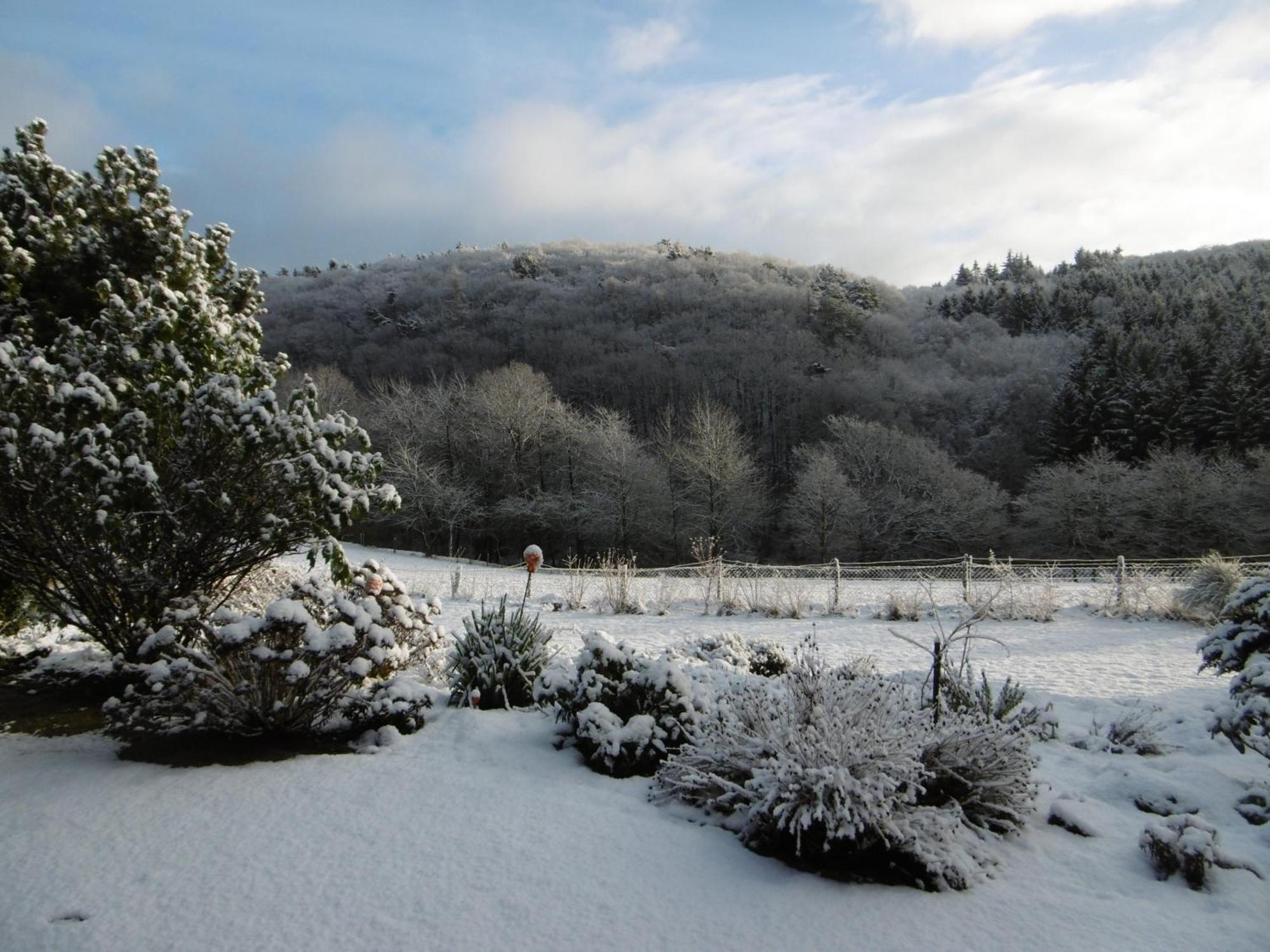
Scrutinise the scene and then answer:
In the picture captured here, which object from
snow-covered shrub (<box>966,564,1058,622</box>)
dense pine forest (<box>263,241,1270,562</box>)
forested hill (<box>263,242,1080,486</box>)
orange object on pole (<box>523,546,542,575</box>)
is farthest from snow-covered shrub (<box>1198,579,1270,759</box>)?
forested hill (<box>263,242,1080,486</box>)

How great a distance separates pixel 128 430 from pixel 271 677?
1.86 metres

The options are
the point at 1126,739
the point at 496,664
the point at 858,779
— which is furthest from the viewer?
the point at 496,664

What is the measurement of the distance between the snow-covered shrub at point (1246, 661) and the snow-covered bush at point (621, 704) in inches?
118

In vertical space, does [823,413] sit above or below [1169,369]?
below

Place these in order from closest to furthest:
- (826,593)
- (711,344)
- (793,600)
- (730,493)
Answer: (793,600)
(826,593)
(730,493)
(711,344)

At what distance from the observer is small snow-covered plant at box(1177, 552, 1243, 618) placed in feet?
35.0

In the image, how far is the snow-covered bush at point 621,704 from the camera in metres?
4.09

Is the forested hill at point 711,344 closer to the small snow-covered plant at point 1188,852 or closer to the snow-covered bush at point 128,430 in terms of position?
the small snow-covered plant at point 1188,852

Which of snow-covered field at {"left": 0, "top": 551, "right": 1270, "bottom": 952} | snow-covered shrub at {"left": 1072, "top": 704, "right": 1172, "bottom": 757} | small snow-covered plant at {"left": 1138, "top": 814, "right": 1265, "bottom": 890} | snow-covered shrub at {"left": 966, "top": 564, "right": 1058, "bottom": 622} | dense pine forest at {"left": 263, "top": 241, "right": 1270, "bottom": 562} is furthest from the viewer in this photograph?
dense pine forest at {"left": 263, "top": 241, "right": 1270, "bottom": 562}

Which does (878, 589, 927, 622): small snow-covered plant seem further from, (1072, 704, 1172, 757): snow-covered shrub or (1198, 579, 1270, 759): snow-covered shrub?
(1198, 579, 1270, 759): snow-covered shrub

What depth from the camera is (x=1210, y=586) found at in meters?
10.9

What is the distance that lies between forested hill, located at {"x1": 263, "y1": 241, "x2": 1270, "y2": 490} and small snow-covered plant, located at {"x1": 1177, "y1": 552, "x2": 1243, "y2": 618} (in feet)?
93.1

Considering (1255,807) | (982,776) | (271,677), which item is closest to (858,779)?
(982,776)

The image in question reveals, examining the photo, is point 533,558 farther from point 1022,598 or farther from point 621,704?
point 1022,598
